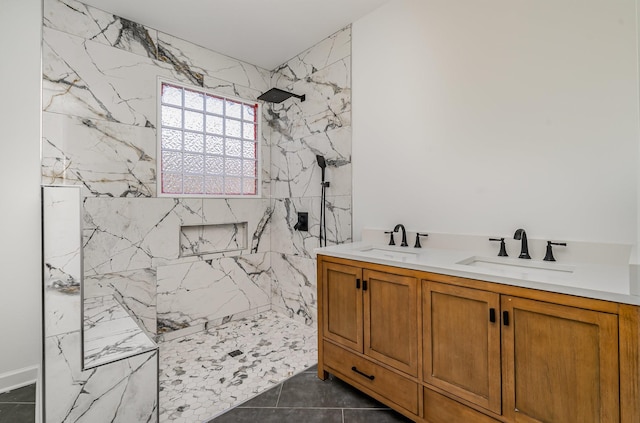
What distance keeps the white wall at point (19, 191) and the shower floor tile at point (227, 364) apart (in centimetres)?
88

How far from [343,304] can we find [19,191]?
2221mm

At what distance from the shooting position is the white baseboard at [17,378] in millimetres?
1854

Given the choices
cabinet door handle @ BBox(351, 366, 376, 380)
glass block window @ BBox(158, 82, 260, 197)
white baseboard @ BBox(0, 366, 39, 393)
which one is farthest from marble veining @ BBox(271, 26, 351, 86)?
white baseboard @ BBox(0, 366, 39, 393)

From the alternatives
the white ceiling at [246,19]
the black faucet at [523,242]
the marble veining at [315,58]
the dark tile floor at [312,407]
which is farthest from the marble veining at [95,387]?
the marble veining at [315,58]

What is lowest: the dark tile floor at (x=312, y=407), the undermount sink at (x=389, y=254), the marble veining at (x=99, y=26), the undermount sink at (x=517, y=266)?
the dark tile floor at (x=312, y=407)

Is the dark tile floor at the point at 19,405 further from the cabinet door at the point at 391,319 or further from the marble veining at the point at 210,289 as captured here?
the cabinet door at the point at 391,319

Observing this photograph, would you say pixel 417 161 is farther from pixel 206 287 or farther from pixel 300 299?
pixel 206 287

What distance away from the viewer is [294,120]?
3.09 meters

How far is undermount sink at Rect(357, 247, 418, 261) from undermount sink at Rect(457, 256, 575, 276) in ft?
0.94

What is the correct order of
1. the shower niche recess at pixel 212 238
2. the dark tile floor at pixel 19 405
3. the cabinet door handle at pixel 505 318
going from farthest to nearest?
the shower niche recess at pixel 212 238 < the dark tile floor at pixel 19 405 < the cabinet door handle at pixel 505 318

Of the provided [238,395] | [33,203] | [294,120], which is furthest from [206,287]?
[294,120]

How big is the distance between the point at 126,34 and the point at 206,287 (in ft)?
7.67

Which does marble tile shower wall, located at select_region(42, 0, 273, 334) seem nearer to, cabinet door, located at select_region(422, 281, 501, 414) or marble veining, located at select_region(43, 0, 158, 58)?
marble veining, located at select_region(43, 0, 158, 58)

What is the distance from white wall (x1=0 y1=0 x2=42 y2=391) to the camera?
1.84 meters
